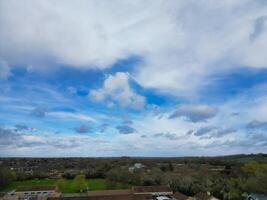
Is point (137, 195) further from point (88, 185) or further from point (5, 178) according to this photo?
point (5, 178)

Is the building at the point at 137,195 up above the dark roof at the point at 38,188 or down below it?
below

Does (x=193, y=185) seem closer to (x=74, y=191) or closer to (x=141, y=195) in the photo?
(x=141, y=195)

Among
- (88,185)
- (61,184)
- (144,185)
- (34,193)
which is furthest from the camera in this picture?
(61,184)

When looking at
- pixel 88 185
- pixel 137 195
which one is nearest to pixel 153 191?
pixel 137 195

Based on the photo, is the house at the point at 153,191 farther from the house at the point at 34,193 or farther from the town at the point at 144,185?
the house at the point at 34,193

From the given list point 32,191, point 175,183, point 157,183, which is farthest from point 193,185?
point 32,191

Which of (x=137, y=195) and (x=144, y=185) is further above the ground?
(x=144, y=185)

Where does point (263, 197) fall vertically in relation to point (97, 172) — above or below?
below

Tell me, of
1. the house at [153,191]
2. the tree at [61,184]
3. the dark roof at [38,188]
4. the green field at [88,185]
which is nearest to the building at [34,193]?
the dark roof at [38,188]
